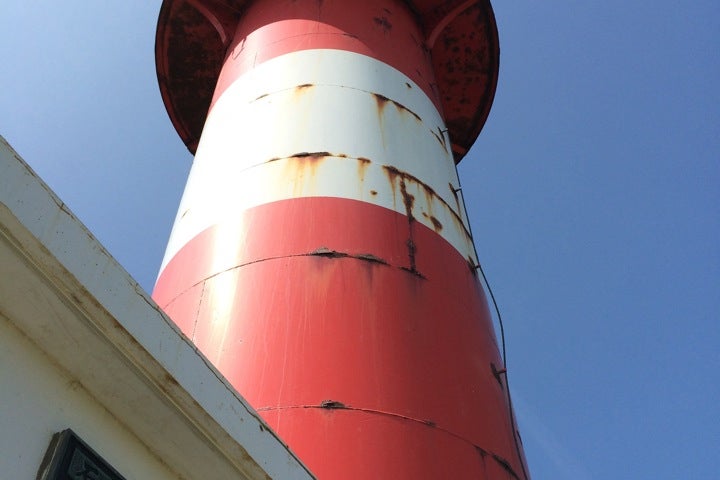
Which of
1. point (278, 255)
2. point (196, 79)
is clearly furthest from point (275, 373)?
point (196, 79)

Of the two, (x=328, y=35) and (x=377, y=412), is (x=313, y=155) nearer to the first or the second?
(x=328, y=35)

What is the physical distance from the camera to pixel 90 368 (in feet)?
5.61

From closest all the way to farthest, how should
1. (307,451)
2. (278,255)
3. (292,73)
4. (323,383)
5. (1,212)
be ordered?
(1,212), (307,451), (323,383), (278,255), (292,73)

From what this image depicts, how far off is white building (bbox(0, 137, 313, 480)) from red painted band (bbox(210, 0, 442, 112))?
13.5ft

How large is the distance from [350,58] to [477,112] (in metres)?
3.03

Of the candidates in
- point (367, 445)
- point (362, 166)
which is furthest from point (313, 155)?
point (367, 445)

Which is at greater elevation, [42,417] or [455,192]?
[455,192]

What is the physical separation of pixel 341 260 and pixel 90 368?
2148 mm

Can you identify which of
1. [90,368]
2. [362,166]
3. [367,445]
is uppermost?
[362,166]

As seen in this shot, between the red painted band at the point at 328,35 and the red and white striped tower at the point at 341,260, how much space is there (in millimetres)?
23

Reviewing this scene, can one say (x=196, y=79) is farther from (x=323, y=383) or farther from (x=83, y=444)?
(x=83, y=444)

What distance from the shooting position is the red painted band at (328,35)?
18.6 feet

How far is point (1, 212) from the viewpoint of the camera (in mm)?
1529

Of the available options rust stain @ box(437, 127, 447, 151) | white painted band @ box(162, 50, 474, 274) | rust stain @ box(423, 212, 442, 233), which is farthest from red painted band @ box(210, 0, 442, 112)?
rust stain @ box(423, 212, 442, 233)
